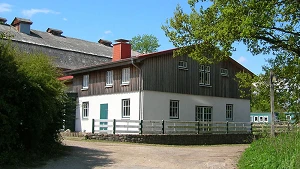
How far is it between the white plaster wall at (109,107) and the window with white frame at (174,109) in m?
2.86

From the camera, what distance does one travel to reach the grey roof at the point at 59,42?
4484cm

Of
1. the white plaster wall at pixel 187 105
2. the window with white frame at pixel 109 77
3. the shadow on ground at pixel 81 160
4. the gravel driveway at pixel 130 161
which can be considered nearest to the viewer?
the shadow on ground at pixel 81 160

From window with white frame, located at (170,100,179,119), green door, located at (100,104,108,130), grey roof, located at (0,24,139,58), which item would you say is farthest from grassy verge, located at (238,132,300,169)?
grey roof, located at (0,24,139,58)

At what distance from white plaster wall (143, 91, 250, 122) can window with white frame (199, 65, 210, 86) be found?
42.1 inches

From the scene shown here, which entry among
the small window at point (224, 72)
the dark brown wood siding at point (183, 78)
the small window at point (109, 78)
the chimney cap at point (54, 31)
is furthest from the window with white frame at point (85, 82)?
the chimney cap at point (54, 31)

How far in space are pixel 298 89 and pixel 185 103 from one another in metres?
9.72

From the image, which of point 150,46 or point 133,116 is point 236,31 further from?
point 150,46

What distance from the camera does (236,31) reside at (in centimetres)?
1712

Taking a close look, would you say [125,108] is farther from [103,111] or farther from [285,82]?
[285,82]

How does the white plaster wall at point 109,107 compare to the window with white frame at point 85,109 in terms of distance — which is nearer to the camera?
the white plaster wall at point 109,107

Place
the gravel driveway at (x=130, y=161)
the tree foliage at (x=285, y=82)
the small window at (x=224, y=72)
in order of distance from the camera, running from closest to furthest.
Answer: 1. the gravel driveway at (x=130, y=161)
2. the tree foliage at (x=285, y=82)
3. the small window at (x=224, y=72)

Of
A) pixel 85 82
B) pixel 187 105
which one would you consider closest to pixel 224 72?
pixel 187 105

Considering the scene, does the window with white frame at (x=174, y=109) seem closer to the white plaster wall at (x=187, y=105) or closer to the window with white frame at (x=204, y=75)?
the white plaster wall at (x=187, y=105)

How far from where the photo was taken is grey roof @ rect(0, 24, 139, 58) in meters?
44.8
